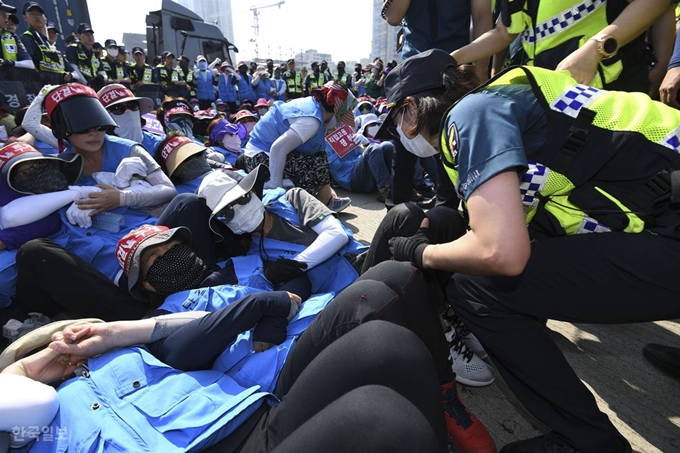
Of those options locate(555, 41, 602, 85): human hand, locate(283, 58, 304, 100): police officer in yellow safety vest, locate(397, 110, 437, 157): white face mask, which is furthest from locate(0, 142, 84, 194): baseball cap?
locate(283, 58, 304, 100): police officer in yellow safety vest

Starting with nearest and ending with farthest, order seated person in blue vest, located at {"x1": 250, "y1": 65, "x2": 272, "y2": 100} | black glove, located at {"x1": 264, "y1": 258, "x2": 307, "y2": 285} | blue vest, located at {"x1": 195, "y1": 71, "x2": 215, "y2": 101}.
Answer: black glove, located at {"x1": 264, "y1": 258, "x2": 307, "y2": 285}
blue vest, located at {"x1": 195, "y1": 71, "x2": 215, "y2": 101}
seated person in blue vest, located at {"x1": 250, "y1": 65, "x2": 272, "y2": 100}

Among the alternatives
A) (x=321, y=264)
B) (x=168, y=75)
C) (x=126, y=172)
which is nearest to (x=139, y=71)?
(x=168, y=75)

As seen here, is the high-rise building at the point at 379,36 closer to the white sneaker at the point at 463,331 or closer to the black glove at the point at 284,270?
the black glove at the point at 284,270

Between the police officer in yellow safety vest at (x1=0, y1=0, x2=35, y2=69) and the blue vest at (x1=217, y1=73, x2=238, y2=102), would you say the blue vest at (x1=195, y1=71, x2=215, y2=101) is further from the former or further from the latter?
the police officer in yellow safety vest at (x1=0, y1=0, x2=35, y2=69)

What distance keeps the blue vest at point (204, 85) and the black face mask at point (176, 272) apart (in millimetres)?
10935

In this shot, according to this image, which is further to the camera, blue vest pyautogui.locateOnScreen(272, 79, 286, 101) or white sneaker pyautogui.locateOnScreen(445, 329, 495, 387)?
blue vest pyautogui.locateOnScreen(272, 79, 286, 101)

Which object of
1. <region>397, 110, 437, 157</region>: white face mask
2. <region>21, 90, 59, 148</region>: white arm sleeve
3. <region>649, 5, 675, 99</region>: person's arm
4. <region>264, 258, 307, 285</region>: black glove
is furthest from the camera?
<region>21, 90, 59, 148</region>: white arm sleeve

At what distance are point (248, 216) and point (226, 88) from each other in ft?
36.9

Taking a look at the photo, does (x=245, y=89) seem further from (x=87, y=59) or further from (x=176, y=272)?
(x=176, y=272)

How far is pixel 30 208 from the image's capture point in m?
2.33

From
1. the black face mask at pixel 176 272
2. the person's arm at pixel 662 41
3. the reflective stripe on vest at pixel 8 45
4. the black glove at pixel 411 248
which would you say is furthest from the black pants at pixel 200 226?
the reflective stripe on vest at pixel 8 45

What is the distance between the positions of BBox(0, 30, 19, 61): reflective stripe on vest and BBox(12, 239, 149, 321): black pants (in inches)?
205

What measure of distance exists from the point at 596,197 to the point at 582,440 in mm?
722

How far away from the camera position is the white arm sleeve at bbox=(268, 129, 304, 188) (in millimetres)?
3344
